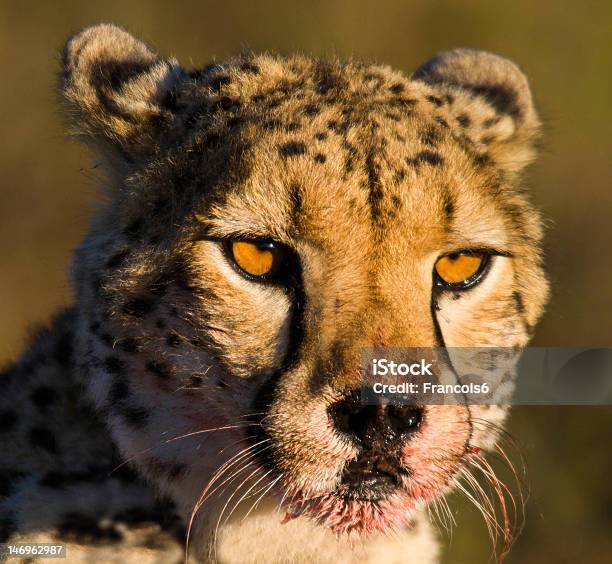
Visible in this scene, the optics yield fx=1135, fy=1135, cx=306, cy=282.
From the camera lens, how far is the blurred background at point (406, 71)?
568cm

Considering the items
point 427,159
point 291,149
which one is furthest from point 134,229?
point 427,159

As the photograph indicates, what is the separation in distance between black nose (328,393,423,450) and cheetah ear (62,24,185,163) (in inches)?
36.1

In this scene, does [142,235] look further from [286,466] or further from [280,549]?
[280,549]

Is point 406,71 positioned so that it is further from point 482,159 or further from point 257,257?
point 257,257

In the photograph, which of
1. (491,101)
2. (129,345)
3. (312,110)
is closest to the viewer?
(129,345)

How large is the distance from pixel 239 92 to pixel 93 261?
0.56m

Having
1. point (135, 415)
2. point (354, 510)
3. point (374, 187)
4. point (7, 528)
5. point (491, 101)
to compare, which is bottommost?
point (7, 528)

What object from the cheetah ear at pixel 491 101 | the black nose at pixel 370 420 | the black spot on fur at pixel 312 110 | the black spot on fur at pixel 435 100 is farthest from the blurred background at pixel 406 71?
the black nose at pixel 370 420

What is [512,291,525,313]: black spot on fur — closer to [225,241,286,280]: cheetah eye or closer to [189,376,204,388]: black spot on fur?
[225,241,286,280]: cheetah eye

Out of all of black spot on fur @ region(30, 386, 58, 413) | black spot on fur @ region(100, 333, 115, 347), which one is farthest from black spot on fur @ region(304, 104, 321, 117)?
black spot on fur @ region(30, 386, 58, 413)

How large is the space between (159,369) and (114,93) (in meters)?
0.76

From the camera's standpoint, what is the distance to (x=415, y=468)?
8.01 ft

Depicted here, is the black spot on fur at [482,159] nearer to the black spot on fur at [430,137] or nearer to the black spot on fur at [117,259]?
the black spot on fur at [430,137]

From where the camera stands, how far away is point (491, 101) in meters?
3.31
